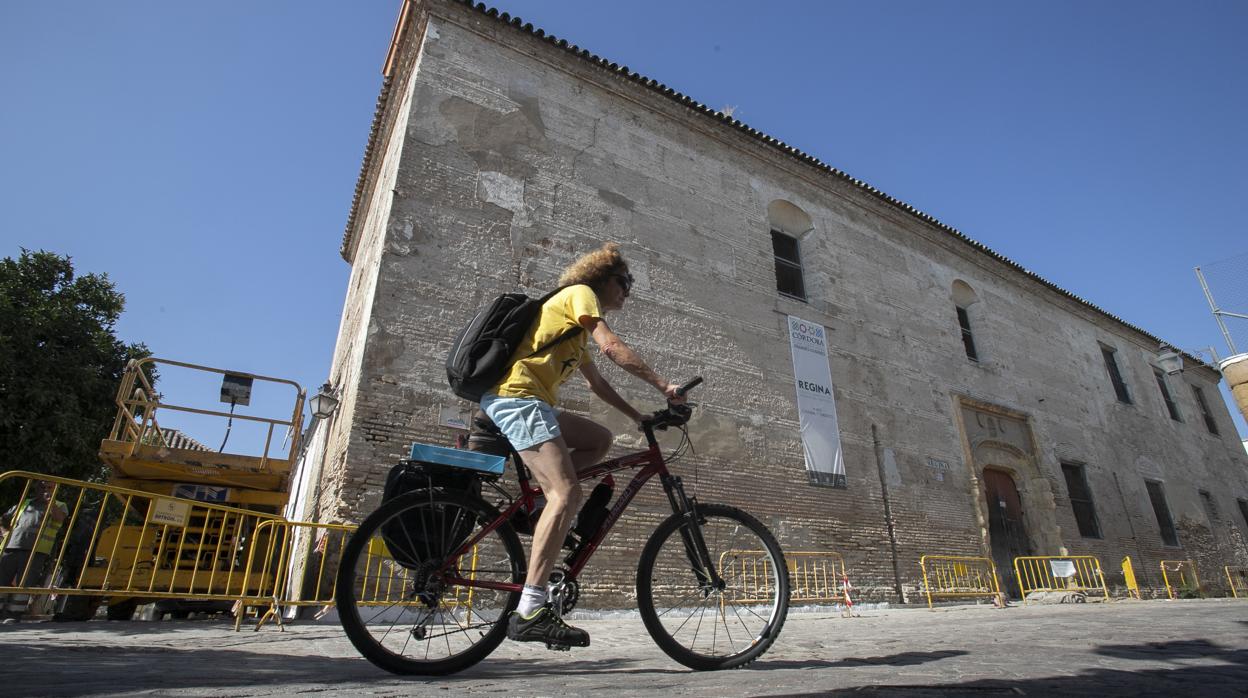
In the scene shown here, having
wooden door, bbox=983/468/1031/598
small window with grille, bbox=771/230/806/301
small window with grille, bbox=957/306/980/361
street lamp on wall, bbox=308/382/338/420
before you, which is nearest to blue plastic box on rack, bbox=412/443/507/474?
street lamp on wall, bbox=308/382/338/420

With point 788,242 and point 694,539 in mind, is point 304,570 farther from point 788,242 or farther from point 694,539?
point 788,242

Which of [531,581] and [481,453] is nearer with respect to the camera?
[531,581]

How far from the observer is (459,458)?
260cm

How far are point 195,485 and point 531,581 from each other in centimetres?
778

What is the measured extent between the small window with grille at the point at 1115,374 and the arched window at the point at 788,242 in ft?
36.6

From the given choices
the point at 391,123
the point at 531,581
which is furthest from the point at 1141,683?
the point at 391,123

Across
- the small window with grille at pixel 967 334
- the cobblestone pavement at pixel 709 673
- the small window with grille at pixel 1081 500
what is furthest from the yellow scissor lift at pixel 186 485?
the small window with grille at pixel 1081 500

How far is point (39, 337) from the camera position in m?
14.4

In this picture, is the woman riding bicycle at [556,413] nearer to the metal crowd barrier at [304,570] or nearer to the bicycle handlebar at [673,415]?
the bicycle handlebar at [673,415]

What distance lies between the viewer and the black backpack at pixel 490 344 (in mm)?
2691

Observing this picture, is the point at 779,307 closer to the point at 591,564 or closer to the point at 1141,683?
the point at 591,564

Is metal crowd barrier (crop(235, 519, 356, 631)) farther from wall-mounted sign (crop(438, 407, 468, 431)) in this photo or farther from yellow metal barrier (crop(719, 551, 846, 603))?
yellow metal barrier (crop(719, 551, 846, 603))

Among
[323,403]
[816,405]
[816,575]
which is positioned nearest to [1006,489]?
[816,405]

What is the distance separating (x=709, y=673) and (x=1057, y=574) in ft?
37.8
